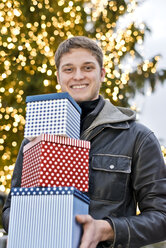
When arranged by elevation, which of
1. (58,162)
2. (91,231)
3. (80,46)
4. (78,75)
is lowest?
(91,231)

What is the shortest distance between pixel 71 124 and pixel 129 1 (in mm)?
7661

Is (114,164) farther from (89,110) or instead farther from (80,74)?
(80,74)

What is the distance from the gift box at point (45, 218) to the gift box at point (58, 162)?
7cm

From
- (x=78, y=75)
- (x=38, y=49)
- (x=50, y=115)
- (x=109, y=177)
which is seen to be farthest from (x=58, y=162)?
(x=38, y=49)

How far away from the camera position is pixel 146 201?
6.15 ft

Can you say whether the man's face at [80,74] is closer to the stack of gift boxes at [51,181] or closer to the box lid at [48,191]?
the stack of gift boxes at [51,181]

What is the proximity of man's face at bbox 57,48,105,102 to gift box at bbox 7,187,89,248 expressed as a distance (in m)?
0.76

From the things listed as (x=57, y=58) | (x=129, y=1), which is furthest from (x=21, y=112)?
(x=57, y=58)

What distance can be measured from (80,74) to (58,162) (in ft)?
2.12

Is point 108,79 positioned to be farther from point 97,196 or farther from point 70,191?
point 70,191

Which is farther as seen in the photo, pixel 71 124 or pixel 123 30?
pixel 123 30

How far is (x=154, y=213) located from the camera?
182cm

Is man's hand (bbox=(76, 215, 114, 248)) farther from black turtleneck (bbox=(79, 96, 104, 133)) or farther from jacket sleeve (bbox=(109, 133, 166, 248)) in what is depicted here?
black turtleneck (bbox=(79, 96, 104, 133))

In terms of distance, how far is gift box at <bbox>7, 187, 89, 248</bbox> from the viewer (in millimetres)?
1451
